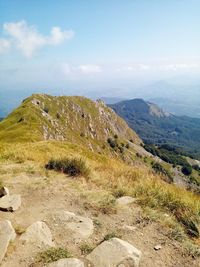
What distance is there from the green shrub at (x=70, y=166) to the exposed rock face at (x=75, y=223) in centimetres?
412

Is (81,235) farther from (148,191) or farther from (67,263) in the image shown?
(148,191)

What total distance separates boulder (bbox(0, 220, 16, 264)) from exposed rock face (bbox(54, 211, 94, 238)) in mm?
1352

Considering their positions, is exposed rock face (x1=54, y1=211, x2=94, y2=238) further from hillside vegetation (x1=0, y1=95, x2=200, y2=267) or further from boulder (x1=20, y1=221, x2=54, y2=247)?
boulder (x1=20, y1=221, x2=54, y2=247)

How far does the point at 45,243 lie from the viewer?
7309mm

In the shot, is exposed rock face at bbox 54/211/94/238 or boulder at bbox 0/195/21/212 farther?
boulder at bbox 0/195/21/212

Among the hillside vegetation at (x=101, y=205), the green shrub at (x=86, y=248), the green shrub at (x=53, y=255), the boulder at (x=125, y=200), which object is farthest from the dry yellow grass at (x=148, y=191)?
the green shrub at (x=53, y=255)

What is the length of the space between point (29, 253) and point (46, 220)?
172 cm

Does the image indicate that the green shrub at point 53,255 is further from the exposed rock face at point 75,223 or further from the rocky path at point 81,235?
the exposed rock face at point 75,223

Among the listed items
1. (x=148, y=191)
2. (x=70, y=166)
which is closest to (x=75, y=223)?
(x=148, y=191)

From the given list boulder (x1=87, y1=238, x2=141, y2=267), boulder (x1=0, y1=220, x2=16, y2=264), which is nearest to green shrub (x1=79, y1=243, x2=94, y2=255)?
boulder (x1=87, y1=238, x2=141, y2=267)

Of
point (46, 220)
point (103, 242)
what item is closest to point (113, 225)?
point (103, 242)

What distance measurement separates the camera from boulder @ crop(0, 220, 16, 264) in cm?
682

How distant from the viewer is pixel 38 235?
759 centimetres

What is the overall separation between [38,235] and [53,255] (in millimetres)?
990
